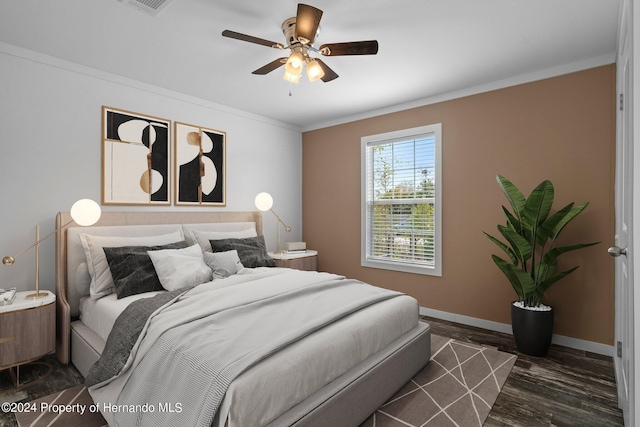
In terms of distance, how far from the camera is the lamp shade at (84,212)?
2743mm

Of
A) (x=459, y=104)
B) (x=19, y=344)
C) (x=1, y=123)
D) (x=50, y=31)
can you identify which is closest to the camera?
(x=19, y=344)

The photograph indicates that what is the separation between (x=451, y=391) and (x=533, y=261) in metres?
1.38

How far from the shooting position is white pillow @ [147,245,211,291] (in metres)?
2.78

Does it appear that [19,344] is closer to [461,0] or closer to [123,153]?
[123,153]

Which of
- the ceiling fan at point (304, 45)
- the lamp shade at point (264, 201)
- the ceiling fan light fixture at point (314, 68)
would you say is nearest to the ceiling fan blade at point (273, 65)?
the ceiling fan at point (304, 45)

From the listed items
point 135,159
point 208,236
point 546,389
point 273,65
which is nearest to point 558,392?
point 546,389

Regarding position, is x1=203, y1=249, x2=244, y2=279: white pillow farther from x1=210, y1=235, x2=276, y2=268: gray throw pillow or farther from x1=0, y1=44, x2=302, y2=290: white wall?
x1=0, y1=44, x2=302, y2=290: white wall

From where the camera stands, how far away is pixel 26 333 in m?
2.38

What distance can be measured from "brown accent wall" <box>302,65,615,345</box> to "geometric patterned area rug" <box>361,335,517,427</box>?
82 centimetres

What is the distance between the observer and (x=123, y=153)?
133 inches

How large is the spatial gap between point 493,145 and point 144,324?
139 inches

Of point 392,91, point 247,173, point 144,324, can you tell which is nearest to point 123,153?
point 247,173

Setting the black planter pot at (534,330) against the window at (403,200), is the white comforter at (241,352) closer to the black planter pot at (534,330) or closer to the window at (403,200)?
the black planter pot at (534,330)

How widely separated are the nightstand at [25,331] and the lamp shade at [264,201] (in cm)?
238
